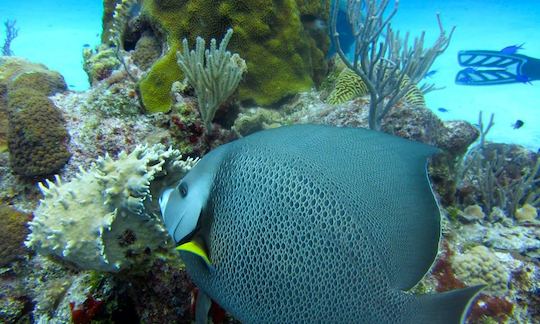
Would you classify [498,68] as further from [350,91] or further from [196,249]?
[196,249]

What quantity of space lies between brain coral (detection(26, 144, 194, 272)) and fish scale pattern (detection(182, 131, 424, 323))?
39.2 inches

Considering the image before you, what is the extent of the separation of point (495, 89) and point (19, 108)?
27017 mm

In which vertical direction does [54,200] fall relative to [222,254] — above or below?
below

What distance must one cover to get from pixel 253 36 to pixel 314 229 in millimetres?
4395

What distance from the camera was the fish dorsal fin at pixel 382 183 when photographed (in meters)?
0.98

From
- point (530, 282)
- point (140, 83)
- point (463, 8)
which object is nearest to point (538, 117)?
point (530, 282)

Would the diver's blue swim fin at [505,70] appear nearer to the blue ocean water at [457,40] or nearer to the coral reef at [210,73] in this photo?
the blue ocean water at [457,40]

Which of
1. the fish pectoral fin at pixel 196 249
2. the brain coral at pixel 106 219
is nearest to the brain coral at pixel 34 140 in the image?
the brain coral at pixel 106 219

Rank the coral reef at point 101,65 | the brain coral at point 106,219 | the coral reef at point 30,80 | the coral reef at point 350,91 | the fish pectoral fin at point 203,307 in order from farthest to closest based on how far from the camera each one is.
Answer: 1. the coral reef at point 350,91
2. the coral reef at point 101,65
3. the coral reef at point 30,80
4. the brain coral at point 106,219
5. the fish pectoral fin at point 203,307

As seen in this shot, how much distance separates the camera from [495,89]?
22.2 metres

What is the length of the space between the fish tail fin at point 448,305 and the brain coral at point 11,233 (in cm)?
333

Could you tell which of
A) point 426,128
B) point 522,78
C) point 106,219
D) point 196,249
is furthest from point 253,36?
point 522,78

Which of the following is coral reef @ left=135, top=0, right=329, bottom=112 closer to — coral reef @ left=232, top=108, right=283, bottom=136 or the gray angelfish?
coral reef @ left=232, top=108, right=283, bottom=136

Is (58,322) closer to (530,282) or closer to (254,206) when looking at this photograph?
(254,206)
